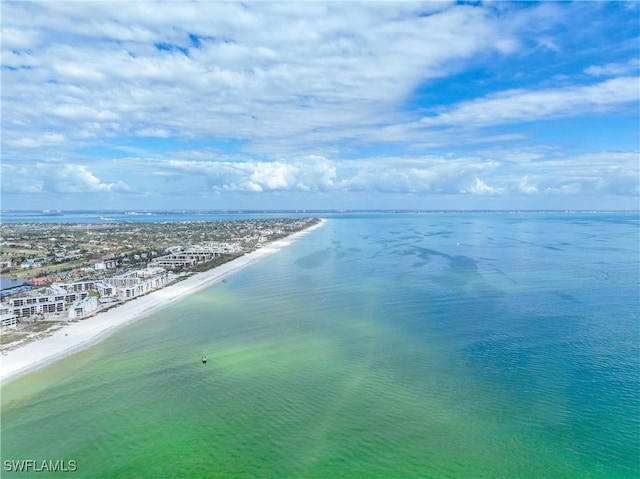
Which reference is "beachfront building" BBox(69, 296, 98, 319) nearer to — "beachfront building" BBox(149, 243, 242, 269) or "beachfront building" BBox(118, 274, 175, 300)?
"beachfront building" BBox(118, 274, 175, 300)

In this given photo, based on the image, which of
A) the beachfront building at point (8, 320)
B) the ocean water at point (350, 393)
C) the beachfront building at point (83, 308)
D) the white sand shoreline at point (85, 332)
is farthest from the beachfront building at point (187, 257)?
A: the beachfront building at point (8, 320)

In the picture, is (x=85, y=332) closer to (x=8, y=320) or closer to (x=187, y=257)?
(x=8, y=320)

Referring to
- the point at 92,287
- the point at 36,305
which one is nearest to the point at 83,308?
the point at 36,305

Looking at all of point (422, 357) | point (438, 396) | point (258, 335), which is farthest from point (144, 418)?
point (422, 357)

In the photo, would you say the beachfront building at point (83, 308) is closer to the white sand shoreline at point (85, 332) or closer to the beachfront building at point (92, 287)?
the white sand shoreline at point (85, 332)

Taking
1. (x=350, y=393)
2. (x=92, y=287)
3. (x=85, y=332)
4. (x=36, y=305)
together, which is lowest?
(x=85, y=332)
